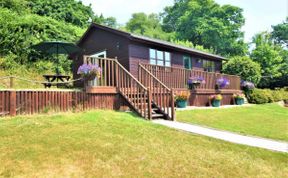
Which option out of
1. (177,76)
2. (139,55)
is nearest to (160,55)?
(139,55)

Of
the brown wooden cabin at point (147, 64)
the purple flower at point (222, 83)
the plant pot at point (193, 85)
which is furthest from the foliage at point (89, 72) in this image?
the purple flower at point (222, 83)

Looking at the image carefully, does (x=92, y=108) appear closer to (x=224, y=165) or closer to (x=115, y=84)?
(x=115, y=84)

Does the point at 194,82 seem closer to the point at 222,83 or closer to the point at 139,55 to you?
the point at 222,83

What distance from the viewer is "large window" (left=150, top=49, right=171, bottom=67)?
14461 millimetres

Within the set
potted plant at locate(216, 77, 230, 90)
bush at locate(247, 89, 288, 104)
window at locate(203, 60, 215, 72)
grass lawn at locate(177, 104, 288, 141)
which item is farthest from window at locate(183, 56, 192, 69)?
grass lawn at locate(177, 104, 288, 141)

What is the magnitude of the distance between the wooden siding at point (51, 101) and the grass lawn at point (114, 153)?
523 mm

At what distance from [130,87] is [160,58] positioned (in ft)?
16.5

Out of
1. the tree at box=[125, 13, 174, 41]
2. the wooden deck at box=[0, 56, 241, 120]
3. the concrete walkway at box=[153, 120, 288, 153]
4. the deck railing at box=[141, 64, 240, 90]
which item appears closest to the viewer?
the concrete walkway at box=[153, 120, 288, 153]

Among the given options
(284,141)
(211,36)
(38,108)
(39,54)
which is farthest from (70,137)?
(211,36)

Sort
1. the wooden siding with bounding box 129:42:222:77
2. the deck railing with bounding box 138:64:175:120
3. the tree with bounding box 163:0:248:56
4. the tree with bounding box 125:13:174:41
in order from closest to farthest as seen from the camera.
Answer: the deck railing with bounding box 138:64:175:120 < the wooden siding with bounding box 129:42:222:77 < the tree with bounding box 163:0:248:56 < the tree with bounding box 125:13:174:41

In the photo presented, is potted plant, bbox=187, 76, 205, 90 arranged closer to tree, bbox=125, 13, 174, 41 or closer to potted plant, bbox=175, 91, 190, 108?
potted plant, bbox=175, 91, 190, 108

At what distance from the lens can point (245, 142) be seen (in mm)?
7172

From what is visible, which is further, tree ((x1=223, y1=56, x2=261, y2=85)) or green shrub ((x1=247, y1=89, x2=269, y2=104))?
tree ((x1=223, y1=56, x2=261, y2=85))

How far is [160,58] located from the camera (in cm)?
A: 1493
